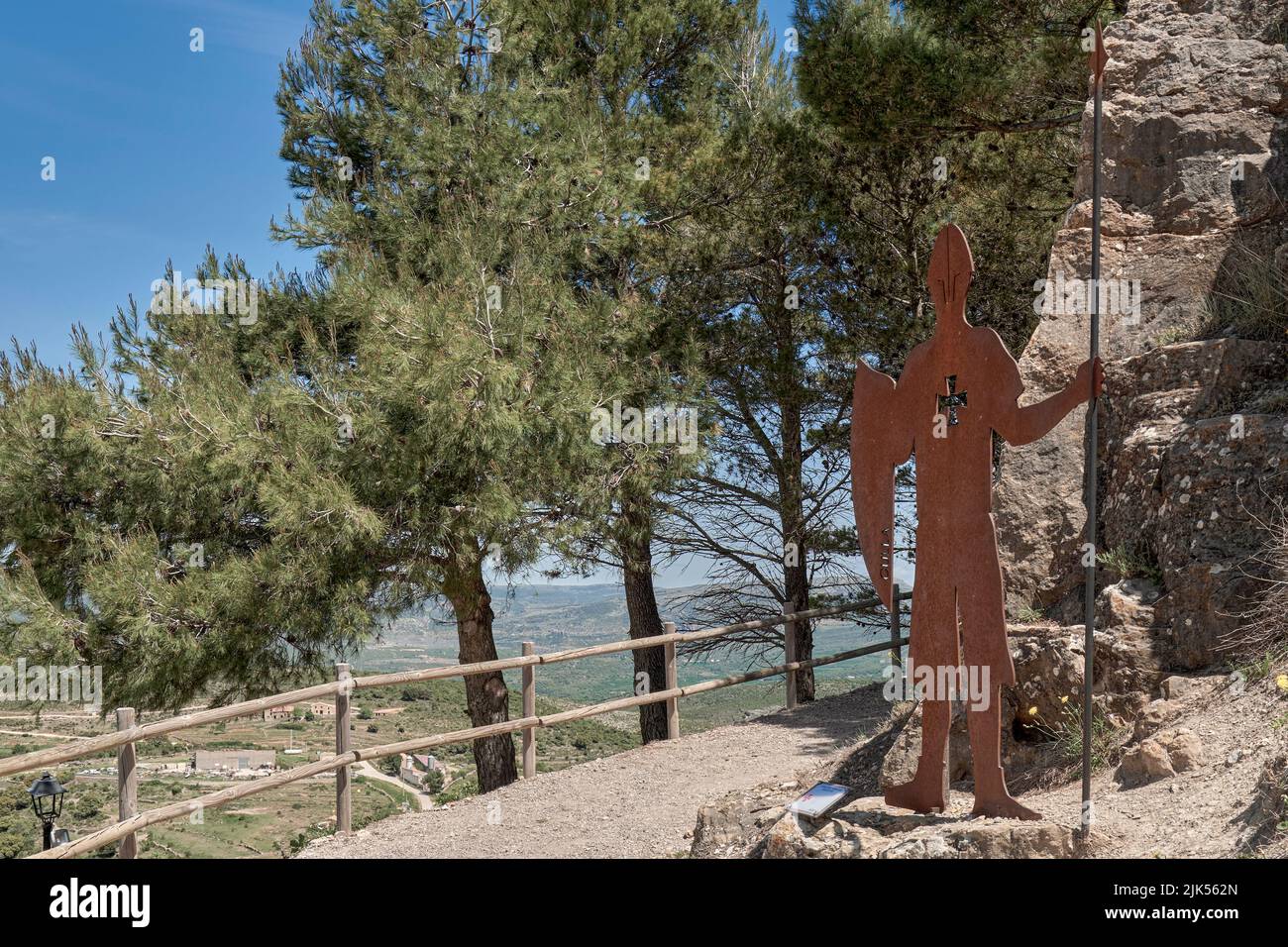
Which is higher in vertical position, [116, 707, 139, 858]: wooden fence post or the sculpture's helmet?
the sculpture's helmet

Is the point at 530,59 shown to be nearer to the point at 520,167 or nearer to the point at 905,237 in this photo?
the point at 520,167

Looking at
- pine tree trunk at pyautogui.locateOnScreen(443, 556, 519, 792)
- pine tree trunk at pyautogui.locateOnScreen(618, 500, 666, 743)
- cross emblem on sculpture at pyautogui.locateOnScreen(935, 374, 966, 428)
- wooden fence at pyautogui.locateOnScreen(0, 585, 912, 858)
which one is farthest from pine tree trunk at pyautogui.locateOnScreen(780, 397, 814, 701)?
cross emblem on sculpture at pyautogui.locateOnScreen(935, 374, 966, 428)

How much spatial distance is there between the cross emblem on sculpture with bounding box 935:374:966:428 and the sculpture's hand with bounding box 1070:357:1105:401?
0.60 metres

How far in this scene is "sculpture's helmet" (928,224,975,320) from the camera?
4984 millimetres

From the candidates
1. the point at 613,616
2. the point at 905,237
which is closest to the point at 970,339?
the point at 905,237

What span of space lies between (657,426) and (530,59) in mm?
4385

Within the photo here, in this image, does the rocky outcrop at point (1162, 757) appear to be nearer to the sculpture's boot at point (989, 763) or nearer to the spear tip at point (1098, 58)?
the sculpture's boot at point (989, 763)

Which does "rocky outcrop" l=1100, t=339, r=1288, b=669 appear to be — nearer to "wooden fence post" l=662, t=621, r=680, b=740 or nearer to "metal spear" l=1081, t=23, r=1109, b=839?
"metal spear" l=1081, t=23, r=1109, b=839

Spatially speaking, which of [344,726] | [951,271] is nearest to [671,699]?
[344,726]

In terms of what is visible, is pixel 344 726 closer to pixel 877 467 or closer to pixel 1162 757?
pixel 877 467

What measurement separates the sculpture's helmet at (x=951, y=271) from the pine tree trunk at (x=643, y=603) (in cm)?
551

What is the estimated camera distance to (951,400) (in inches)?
197

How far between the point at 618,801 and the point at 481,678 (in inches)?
123
